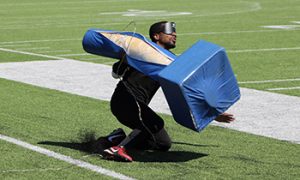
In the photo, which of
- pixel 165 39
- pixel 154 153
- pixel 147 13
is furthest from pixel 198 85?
pixel 147 13

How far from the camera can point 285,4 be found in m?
37.7

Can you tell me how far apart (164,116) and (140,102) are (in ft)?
8.55

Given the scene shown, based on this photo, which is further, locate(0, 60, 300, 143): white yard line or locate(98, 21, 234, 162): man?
locate(0, 60, 300, 143): white yard line

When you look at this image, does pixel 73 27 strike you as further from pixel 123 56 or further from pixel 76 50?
pixel 123 56

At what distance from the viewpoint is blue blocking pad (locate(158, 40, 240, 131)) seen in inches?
317

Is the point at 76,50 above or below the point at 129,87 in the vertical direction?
below

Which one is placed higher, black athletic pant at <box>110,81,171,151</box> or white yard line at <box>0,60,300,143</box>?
black athletic pant at <box>110,81,171,151</box>

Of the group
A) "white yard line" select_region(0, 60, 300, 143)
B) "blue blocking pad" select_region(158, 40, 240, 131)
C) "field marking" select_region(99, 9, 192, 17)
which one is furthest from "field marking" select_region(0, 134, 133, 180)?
"field marking" select_region(99, 9, 192, 17)

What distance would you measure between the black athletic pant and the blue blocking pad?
478mm

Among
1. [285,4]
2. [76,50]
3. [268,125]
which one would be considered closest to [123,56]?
[268,125]

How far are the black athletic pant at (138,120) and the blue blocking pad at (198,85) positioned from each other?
478 millimetres

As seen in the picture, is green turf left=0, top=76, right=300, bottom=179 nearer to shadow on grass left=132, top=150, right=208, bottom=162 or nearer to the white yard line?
shadow on grass left=132, top=150, right=208, bottom=162

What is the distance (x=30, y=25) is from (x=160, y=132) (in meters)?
19.2

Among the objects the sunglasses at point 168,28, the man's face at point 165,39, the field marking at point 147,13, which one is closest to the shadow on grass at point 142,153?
the man's face at point 165,39
